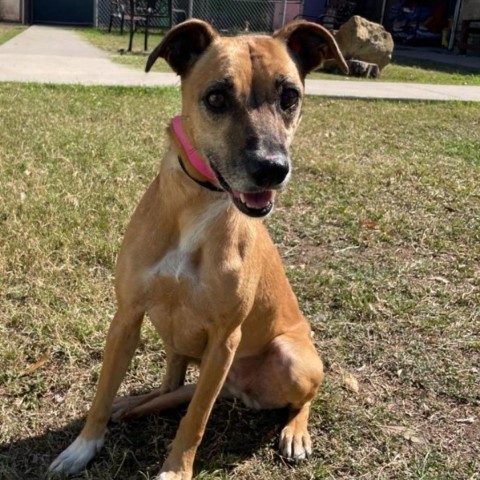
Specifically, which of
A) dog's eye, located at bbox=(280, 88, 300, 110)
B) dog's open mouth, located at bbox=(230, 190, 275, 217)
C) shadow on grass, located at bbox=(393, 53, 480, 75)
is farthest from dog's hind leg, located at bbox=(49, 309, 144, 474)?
shadow on grass, located at bbox=(393, 53, 480, 75)

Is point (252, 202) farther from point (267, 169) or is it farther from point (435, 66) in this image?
point (435, 66)

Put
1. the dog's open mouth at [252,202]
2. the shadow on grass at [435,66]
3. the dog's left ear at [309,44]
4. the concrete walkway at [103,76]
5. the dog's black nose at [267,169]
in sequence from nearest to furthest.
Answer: the dog's black nose at [267,169], the dog's open mouth at [252,202], the dog's left ear at [309,44], the concrete walkway at [103,76], the shadow on grass at [435,66]

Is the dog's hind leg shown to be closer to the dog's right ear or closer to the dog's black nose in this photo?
the dog's black nose

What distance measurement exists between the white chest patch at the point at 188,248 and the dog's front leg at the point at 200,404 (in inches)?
11.1

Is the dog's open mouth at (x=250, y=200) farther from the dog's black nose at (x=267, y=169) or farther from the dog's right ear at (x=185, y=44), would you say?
the dog's right ear at (x=185, y=44)

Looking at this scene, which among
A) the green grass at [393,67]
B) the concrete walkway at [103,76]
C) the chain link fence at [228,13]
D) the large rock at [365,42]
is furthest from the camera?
the chain link fence at [228,13]

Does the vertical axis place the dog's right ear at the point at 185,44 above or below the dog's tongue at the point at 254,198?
above

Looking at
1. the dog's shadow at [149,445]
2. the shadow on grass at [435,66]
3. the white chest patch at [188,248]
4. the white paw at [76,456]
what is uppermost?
the white chest patch at [188,248]

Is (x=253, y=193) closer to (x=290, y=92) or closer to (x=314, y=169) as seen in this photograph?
(x=290, y=92)

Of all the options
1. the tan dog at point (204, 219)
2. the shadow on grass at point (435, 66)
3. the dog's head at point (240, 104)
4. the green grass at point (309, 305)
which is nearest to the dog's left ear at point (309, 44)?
the tan dog at point (204, 219)

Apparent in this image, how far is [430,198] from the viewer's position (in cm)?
586

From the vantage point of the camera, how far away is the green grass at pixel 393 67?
45.5 ft

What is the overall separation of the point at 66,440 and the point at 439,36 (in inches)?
1089

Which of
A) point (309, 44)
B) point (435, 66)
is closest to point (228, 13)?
point (435, 66)
